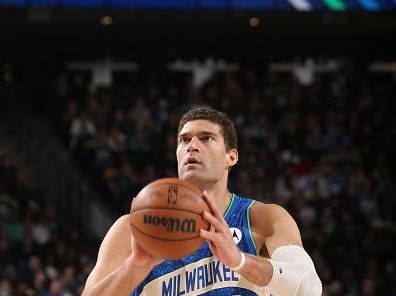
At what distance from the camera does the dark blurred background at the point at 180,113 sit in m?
13.7

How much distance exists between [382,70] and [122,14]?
6.29 metres

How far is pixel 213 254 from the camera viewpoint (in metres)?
4.19

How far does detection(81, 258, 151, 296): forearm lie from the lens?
396 cm

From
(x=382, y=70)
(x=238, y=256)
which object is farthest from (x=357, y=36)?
(x=238, y=256)

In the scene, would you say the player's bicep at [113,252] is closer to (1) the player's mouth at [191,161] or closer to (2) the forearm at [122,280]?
(2) the forearm at [122,280]

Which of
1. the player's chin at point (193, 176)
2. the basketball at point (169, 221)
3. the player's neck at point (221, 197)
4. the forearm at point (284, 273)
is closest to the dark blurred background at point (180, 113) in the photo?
the player's neck at point (221, 197)

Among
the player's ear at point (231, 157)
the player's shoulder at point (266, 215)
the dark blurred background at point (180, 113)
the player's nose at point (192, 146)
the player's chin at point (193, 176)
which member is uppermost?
the dark blurred background at point (180, 113)

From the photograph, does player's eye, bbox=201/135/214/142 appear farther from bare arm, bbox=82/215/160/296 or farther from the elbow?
the elbow

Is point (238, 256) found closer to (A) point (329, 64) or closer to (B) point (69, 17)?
(B) point (69, 17)

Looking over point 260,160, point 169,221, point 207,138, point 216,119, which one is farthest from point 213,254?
point 260,160

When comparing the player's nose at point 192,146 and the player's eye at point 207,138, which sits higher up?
the player's eye at point 207,138

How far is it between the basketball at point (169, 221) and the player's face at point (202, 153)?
1.74ft

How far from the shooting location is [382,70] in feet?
65.0

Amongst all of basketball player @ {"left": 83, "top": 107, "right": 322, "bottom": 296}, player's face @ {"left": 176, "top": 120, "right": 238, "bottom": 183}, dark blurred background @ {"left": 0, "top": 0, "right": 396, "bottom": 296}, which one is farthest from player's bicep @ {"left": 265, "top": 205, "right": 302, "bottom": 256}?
dark blurred background @ {"left": 0, "top": 0, "right": 396, "bottom": 296}
